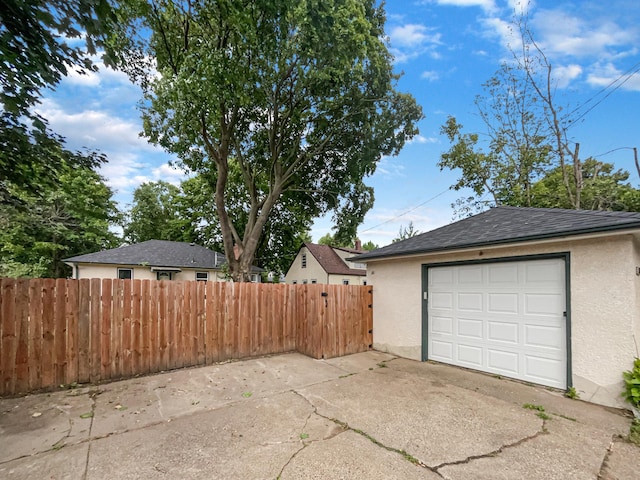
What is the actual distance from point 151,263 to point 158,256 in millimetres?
850

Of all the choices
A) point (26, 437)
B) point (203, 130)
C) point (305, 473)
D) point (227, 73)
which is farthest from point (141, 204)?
point (305, 473)

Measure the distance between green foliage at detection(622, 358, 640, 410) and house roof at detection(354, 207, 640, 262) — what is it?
69.5 inches

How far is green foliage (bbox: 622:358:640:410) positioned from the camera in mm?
3717

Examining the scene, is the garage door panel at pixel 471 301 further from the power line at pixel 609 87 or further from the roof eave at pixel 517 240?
the power line at pixel 609 87

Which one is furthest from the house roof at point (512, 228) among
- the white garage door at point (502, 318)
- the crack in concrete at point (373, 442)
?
the crack in concrete at point (373, 442)

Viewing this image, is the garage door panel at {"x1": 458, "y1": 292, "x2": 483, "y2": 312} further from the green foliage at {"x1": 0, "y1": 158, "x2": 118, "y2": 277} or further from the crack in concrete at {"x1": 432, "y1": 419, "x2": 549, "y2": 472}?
the green foliage at {"x1": 0, "y1": 158, "x2": 118, "y2": 277}

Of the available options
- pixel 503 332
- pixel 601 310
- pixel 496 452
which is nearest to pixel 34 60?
pixel 496 452

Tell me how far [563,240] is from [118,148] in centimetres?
1258

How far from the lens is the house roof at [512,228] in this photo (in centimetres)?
414

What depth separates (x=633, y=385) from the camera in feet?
12.3

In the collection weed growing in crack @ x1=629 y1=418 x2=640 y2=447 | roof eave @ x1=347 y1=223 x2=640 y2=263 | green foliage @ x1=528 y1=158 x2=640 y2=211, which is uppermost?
green foliage @ x1=528 y1=158 x2=640 y2=211

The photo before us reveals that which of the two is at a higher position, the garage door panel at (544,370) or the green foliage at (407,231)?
the green foliage at (407,231)

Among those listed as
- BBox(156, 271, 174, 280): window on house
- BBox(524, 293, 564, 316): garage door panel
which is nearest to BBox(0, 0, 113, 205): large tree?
BBox(524, 293, 564, 316): garage door panel

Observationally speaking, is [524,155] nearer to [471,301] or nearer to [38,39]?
[471,301]
